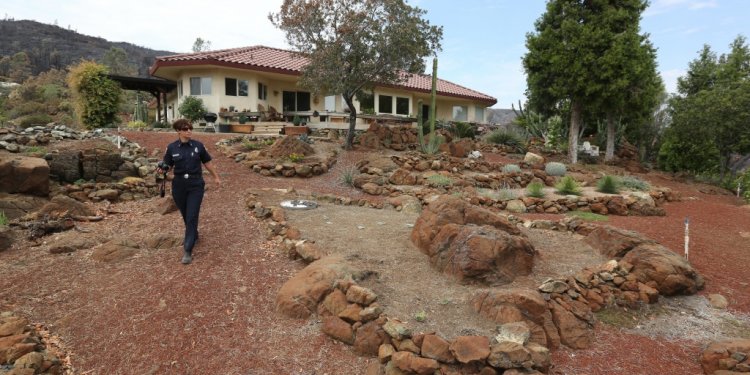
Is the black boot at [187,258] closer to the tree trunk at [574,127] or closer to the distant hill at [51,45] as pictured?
the tree trunk at [574,127]

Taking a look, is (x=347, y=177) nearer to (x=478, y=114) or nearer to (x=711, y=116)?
(x=711, y=116)

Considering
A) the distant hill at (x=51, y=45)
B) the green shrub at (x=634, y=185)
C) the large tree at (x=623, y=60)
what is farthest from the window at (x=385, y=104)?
the distant hill at (x=51, y=45)

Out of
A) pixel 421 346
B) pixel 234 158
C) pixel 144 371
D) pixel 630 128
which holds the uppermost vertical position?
pixel 630 128

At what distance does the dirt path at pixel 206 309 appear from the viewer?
3.57 metres

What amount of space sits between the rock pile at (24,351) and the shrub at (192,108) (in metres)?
16.3

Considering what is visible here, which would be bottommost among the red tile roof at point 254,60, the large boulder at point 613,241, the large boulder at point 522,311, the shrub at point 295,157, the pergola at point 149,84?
the large boulder at point 522,311

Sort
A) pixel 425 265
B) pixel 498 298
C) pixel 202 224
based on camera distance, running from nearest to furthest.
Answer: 1. pixel 498 298
2. pixel 425 265
3. pixel 202 224

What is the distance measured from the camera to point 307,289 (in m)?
4.30

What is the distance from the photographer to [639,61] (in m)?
16.7

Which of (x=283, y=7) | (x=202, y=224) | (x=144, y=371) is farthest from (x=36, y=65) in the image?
(x=144, y=371)

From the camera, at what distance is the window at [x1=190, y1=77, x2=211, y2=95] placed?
1958 cm

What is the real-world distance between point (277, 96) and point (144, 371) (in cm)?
2035

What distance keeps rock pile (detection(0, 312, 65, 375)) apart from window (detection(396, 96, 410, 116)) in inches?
941

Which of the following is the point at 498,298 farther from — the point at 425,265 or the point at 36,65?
the point at 36,65
